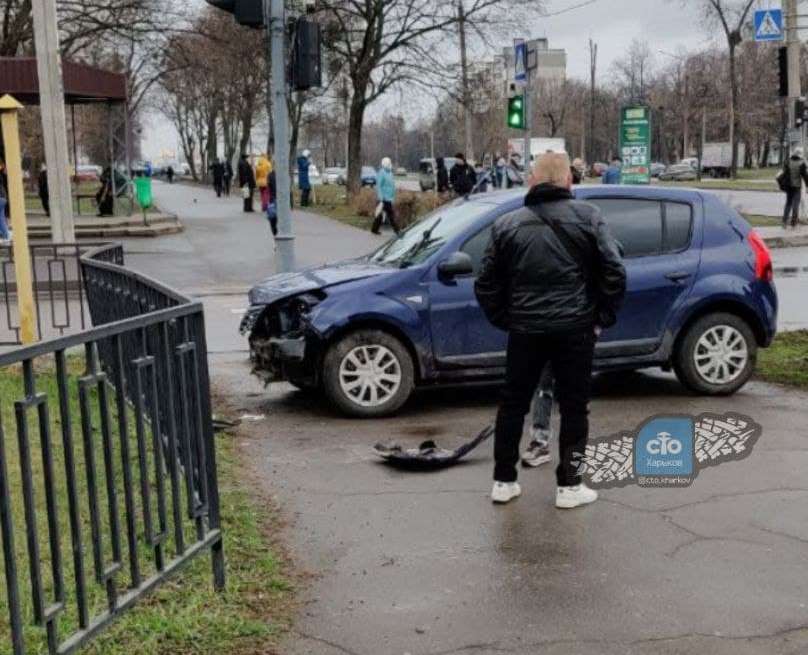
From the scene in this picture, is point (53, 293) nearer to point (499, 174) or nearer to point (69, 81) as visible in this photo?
point (69, 81)

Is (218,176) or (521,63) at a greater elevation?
(521,63)

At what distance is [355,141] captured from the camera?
4162cm

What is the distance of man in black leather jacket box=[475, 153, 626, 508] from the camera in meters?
5.46

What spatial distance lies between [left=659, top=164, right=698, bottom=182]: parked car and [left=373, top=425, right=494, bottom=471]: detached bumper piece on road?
7203 cm

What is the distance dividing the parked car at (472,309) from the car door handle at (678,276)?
2 cm

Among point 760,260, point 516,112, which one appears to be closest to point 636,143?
point 516,112

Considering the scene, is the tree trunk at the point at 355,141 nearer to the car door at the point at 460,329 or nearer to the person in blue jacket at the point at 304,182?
the person in blue jacket at the point at 304,182

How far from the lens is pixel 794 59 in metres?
26.0

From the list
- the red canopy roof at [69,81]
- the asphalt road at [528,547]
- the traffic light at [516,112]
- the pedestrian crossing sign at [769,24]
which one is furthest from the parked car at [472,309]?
the red canopy roof at [69,81]

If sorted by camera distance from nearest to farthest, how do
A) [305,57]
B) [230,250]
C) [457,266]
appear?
1. [457,266]
2. [305,57]
3. [230,250]

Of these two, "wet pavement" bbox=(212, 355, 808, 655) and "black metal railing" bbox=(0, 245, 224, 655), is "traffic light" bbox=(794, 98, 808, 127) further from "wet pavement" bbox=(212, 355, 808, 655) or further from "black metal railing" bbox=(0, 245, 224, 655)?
"black metal railing" bbox=(0, 245, 224, 655)

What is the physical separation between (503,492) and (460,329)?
8.44 feet

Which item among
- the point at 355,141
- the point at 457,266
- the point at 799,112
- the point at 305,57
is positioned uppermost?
the point at 305,57

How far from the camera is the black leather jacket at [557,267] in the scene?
17.9 ft
